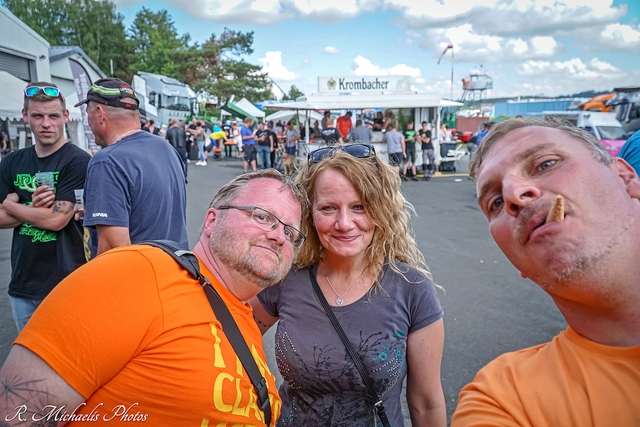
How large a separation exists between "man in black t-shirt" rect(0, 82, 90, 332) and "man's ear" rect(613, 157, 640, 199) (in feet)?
9.85

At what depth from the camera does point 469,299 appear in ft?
16.7

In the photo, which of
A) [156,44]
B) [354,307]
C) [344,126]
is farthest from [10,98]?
[156,44]

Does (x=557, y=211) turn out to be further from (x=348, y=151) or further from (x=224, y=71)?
(x=224, y=71)

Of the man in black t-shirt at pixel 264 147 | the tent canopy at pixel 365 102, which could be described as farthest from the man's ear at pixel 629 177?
the man in black t-shirt at pixel 264 147

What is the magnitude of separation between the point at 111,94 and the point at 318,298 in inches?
81.0

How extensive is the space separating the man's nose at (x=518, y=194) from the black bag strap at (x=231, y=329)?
0.95m

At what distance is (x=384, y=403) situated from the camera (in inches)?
73.5

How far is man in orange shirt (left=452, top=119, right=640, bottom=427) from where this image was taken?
1.02 metres

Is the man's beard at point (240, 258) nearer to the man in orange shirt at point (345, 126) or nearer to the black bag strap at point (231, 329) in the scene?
the black bag strap at point (231, 329)

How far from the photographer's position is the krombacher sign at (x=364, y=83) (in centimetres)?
1683

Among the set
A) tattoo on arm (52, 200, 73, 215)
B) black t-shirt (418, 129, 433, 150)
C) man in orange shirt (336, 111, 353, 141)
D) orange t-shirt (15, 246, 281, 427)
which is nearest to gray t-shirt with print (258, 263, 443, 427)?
orange t-shirt (15, 246, 281, 427)

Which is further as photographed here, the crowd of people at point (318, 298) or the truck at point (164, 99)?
the truck at point (164, 99)

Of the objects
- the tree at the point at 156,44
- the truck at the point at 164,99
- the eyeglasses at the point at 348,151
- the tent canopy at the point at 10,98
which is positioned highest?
the tree at the point at 156,44

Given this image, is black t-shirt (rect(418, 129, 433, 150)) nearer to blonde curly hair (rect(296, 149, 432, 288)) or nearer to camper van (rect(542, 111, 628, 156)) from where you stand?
camper van (rect(542, 111, 628, 156))
